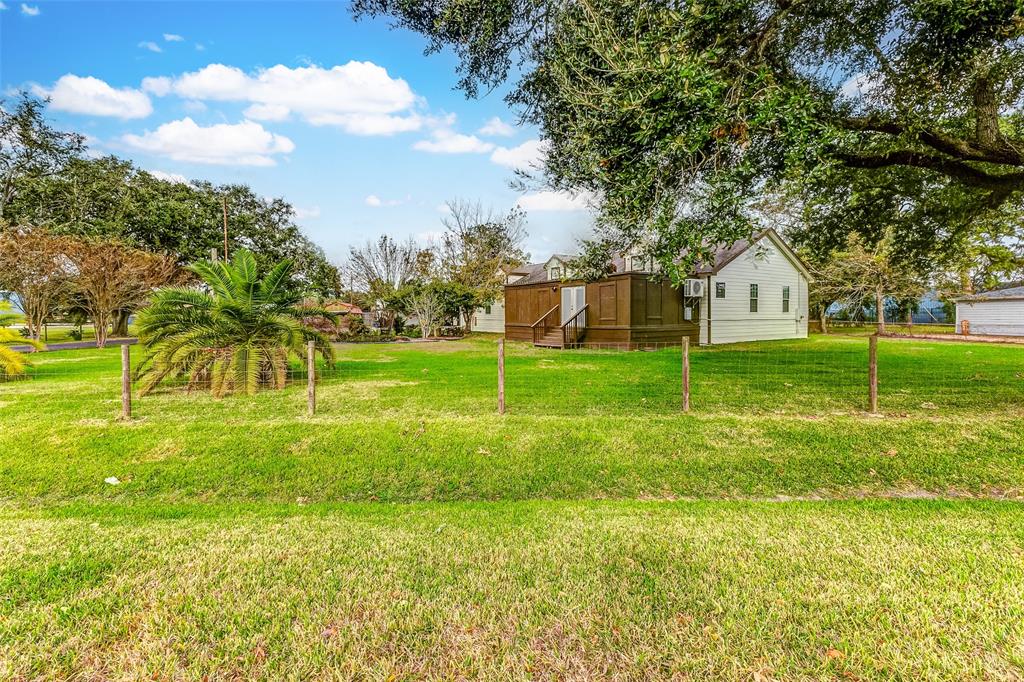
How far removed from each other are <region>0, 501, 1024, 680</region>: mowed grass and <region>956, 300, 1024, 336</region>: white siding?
2856 cm

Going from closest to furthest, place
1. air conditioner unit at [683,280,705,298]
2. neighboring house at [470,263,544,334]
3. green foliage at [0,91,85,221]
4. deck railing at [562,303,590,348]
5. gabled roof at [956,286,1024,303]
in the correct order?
air conditioner unit at [683,280,705,298]
deck railing at [562,303,590,348]
green foliage at [0,91,85,221]
gabled roof at [956,286,1024,303]
neighboring house at [470,263,544,334]

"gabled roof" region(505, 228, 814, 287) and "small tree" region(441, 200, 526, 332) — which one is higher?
"small tree" region(441, 200, 526, 332)

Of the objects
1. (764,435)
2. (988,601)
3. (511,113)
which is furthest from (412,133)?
(988,601)

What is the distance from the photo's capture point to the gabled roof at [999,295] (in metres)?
22.9

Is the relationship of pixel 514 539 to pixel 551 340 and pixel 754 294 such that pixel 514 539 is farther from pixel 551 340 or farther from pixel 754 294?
pixel 754 294

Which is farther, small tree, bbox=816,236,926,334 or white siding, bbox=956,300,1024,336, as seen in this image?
white siding, bbox=956,300,1024,336

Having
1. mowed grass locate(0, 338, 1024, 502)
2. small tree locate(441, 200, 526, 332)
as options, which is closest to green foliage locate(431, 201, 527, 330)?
small tree locate(441, 200, 526, 332)

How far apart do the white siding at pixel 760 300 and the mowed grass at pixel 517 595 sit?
51.6 ft

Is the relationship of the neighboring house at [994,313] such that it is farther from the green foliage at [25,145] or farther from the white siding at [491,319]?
the green foliage at [25,145]

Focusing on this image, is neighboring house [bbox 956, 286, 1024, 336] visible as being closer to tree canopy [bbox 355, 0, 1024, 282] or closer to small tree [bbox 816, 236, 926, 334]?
small tree [bbox 816, 236, 926, 334]

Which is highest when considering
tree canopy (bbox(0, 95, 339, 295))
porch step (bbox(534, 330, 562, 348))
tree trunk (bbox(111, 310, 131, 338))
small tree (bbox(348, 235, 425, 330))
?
tree canopy (bbox(0, 95, 339, 295))

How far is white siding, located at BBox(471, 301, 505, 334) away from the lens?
2695 centimetres

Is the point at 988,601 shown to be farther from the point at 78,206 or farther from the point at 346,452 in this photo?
the point at 78,206

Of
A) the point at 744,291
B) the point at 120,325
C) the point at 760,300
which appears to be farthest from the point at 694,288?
the point at 120,325
